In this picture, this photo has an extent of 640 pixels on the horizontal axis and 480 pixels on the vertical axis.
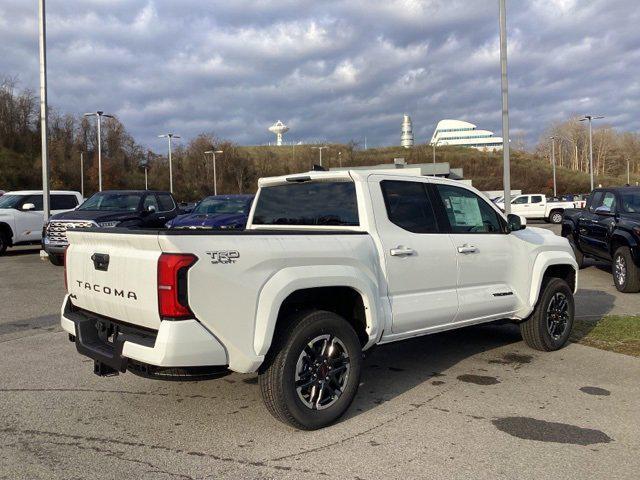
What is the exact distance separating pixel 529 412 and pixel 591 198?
9.06m

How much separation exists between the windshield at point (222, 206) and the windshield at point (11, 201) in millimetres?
6256

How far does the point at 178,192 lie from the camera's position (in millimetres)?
85188

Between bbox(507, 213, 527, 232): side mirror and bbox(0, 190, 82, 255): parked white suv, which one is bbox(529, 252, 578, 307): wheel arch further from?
bbox(0, 190, 82, 255): parked white suv

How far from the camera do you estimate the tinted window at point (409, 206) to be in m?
4.97

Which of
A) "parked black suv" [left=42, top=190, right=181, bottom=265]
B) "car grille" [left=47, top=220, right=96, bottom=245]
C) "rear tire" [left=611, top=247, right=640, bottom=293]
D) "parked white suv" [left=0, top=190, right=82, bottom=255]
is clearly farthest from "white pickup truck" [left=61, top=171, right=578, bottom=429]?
"parked white suv" [left=0, top=190, right=82, bottom=255]

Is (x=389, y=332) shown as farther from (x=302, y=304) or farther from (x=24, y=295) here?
(x=24, y=295)

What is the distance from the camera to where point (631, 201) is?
10805 millimetres

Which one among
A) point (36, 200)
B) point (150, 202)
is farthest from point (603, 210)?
point (36, 200)

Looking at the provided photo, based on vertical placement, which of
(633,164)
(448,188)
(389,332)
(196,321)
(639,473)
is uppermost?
(633,164)

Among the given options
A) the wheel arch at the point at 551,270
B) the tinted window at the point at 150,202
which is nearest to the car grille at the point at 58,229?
the tinted window at the point at 150,202

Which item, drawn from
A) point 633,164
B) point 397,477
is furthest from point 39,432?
point 633,164

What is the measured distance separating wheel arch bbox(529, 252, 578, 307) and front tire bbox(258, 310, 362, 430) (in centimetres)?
260

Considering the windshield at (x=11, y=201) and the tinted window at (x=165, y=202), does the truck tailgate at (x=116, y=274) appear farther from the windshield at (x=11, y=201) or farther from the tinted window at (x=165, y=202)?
the windshield at (x=11, y=201)

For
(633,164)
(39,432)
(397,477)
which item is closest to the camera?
(397,477)
